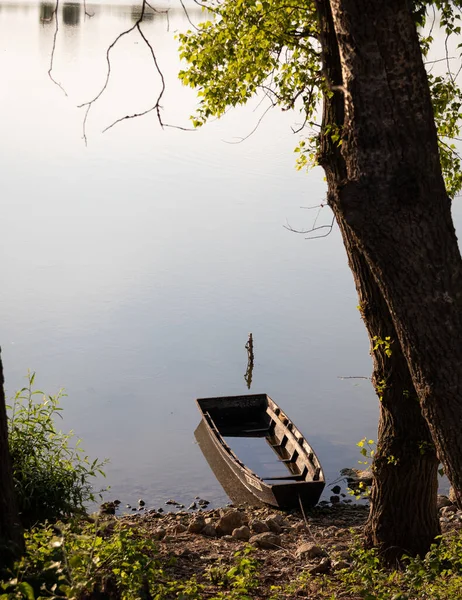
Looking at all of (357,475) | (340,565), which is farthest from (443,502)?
(340,565)

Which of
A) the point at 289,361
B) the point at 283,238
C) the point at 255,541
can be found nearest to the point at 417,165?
the point at 255,541

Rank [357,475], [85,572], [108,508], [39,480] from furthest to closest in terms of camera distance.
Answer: [357,475] → [108,508] → [39,480] → [85,572]

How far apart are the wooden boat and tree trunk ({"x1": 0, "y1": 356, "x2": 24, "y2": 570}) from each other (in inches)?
314

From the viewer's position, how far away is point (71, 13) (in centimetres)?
6212

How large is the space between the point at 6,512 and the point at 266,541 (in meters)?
5.40

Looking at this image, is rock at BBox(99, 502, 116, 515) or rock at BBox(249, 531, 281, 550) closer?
rock at BBox(249, 531, 281, 550)

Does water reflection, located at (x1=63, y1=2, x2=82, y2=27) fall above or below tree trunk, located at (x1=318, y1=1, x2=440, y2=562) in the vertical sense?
above

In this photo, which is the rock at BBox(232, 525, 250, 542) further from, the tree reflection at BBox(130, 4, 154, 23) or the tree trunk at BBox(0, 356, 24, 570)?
the tree reflection at BBox(130, 4, 154, 23)

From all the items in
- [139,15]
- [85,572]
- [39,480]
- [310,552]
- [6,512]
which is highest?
[139,15]

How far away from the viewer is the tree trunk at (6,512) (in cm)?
513

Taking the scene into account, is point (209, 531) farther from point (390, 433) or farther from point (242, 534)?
point (390, 433)

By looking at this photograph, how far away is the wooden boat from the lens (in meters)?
13.2

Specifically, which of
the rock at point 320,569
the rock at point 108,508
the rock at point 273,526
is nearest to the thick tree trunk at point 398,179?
the rock at point 320,569

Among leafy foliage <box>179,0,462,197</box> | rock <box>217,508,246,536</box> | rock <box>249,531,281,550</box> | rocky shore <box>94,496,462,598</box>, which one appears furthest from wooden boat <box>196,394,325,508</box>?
leafy foliage <box>179,0,462,197</box>
